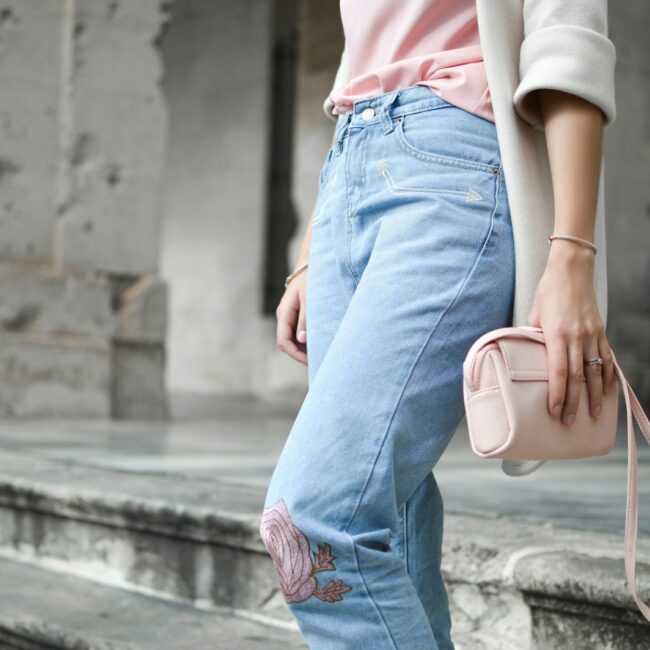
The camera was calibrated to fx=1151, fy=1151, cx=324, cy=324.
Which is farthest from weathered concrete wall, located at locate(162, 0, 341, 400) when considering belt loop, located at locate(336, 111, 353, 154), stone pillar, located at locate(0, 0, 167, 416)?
belt loop, located at locate(336, 111, 353, 154)

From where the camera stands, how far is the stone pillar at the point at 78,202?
230 inches

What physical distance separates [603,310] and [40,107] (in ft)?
16.3

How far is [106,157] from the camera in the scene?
6.12 meters

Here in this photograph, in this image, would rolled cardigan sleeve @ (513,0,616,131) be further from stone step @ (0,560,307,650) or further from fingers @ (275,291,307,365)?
stone step @ (0,560,307,650)

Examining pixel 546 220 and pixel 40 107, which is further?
pixel 40 107

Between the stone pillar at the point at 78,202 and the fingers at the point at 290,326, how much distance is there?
4.20m

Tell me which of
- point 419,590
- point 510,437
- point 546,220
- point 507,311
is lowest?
point 419,590

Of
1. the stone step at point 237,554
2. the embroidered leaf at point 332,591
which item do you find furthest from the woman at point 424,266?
the stone step at point 237,554

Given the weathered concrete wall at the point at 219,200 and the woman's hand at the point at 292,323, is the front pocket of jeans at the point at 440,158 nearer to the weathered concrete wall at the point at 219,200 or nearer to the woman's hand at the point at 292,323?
the woman's hand at the point at 292,323

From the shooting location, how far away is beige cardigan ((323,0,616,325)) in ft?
4.57

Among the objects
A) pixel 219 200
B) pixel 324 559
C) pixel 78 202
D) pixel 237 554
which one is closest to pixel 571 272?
pixel 324 559

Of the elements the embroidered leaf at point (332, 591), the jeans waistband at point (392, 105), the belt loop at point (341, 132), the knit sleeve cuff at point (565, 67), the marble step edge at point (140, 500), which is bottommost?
the marble step edge at point (140, 500)

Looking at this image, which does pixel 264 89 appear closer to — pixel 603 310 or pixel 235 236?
pixel 235 236

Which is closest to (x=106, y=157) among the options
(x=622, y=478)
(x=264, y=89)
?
(x=622, y=478)
